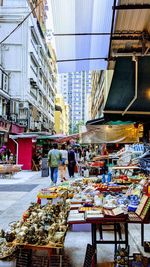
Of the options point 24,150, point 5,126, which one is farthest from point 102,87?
point 24,150

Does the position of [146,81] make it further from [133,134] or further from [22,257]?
[133,134]

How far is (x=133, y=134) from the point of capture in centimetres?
1449

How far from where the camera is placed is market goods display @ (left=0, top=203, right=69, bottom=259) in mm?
4648

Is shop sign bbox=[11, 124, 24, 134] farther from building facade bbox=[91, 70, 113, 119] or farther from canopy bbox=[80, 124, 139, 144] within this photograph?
canopy bbox=[80, 124, 139, 144]

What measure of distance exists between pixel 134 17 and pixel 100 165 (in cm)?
1306

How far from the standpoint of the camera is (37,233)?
15.9 ft

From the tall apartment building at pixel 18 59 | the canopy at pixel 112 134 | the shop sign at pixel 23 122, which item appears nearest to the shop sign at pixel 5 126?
the tall apartment building at pixel 18 59

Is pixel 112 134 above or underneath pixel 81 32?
underneath

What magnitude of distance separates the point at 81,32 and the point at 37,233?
10.8 feet

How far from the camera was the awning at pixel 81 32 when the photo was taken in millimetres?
4945

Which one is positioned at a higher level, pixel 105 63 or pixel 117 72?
Answer: pixel 105 63

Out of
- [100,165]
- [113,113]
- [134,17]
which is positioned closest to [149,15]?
[134,17]

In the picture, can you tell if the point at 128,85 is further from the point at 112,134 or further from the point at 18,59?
the point at 18,59

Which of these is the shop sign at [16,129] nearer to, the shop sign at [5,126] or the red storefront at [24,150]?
the shop sign at [5,126]
